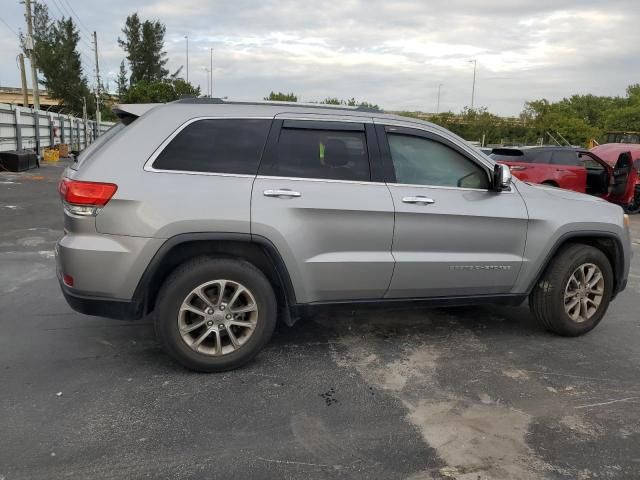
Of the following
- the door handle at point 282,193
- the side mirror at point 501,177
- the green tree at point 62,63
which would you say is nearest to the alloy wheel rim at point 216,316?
the door handle at point 282,193

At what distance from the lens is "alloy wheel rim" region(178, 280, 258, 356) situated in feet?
11.7

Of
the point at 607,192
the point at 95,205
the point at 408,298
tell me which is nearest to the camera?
the point at 95,205

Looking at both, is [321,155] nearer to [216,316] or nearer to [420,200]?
[420,200]

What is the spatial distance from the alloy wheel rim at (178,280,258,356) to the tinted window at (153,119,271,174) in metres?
0.78

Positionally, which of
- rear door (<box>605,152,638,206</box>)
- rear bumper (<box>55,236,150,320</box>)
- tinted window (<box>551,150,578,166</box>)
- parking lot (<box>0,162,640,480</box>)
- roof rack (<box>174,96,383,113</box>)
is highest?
roof rack (<box>174,96,383,113</box>)

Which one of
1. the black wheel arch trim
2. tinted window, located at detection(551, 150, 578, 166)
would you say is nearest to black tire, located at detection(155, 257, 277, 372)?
the black wheel arch trim

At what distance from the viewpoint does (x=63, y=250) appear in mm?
3445

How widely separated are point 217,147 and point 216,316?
115 cm

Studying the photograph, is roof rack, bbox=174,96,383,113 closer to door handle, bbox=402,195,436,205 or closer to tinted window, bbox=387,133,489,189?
tinted window, bbox=387,133,489,189

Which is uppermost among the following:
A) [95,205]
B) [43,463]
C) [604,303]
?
[95,205]

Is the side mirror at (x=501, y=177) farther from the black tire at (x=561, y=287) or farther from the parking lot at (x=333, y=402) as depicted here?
the parking lot at (x=333, y=402)

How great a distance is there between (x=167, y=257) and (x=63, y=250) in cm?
67

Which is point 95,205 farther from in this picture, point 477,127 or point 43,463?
point 477,127

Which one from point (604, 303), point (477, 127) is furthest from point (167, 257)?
point (477, 127)
